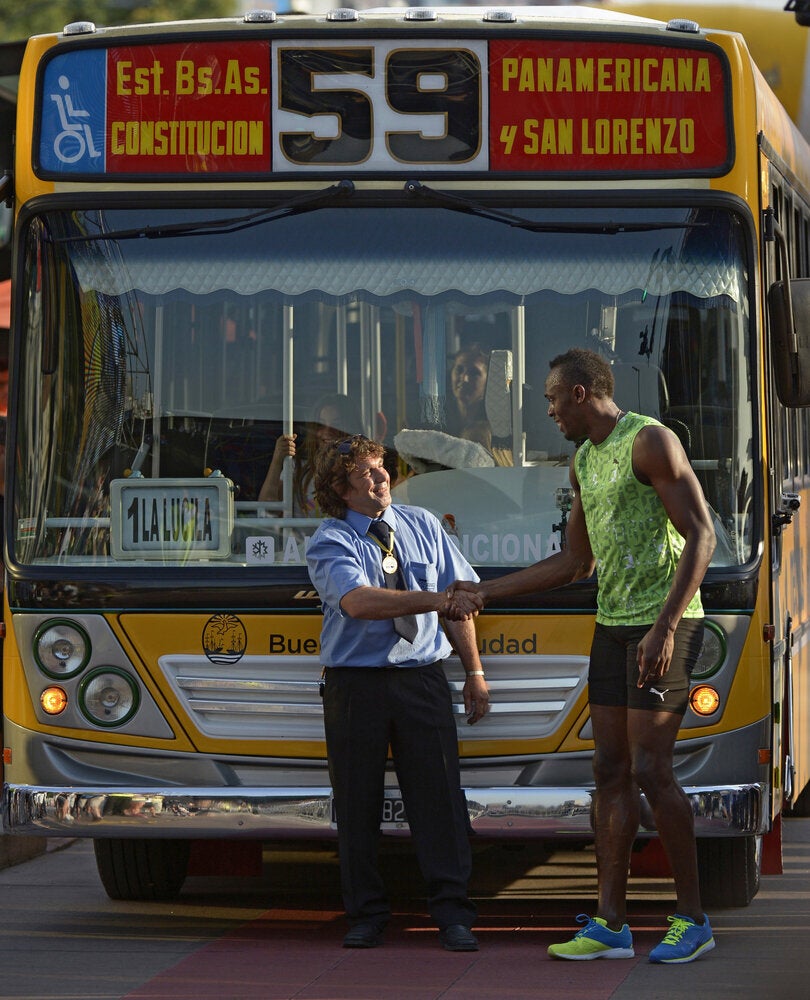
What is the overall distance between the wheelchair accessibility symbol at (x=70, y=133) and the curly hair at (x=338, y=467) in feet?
4.36

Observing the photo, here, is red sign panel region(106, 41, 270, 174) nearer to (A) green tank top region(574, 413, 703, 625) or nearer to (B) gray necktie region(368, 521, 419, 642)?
(B) gray necktie region(368, 521, 419, 642)

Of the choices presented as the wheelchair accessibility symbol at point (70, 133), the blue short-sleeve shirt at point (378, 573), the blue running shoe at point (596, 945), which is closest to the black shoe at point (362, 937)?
the blue running shoe at point (596, 945)

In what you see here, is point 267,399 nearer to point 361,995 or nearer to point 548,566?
point 548,566

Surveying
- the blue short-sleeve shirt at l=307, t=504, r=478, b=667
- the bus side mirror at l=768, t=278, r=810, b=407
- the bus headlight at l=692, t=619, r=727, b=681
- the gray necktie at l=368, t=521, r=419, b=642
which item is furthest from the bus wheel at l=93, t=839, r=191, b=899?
the bus side mirror at l=768, t=278, r=810, b=407

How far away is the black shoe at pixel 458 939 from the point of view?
6.78m

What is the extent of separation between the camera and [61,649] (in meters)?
6.87

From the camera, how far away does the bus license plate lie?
6812mm

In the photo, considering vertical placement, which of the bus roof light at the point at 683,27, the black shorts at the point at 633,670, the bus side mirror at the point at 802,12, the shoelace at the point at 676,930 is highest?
the bus side mirror at the point at 802,12

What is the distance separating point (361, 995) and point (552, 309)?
2348mm

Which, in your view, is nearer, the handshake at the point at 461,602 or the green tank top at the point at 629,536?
the green tank top at the point at 629,536

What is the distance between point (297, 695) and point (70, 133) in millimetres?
2078

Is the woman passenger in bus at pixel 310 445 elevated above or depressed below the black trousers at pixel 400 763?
above

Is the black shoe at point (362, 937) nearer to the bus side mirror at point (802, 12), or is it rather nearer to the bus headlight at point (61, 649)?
the bus headlight at point (61, 649)

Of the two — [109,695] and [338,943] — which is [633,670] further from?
[109,695]
